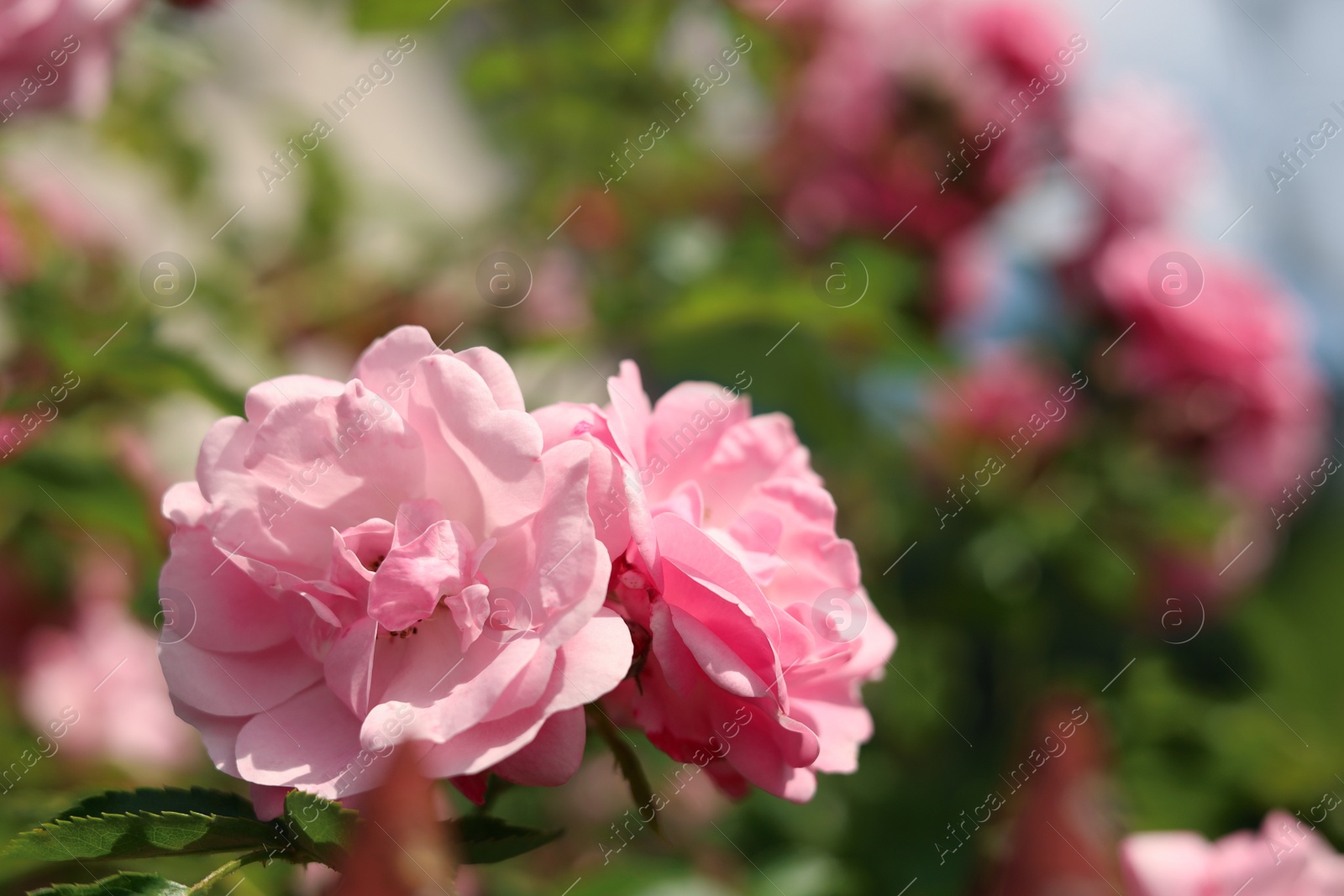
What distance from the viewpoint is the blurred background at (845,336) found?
1.31m

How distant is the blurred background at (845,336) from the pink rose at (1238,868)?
0.41m

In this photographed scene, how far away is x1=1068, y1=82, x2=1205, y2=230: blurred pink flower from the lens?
1.74 meters

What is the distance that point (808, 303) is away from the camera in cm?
121

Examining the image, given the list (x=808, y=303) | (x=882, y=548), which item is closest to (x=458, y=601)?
(x=808, y=303)

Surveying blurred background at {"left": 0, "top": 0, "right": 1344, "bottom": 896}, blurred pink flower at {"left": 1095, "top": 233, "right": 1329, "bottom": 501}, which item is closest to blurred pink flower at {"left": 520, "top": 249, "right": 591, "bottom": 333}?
blurred background at {"left": 0, "top": 0, "right": 1344, "bottom": 896}

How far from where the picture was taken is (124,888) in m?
0.48

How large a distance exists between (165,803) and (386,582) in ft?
0.55

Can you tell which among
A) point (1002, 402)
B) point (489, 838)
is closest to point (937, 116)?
point (1002, 402)
